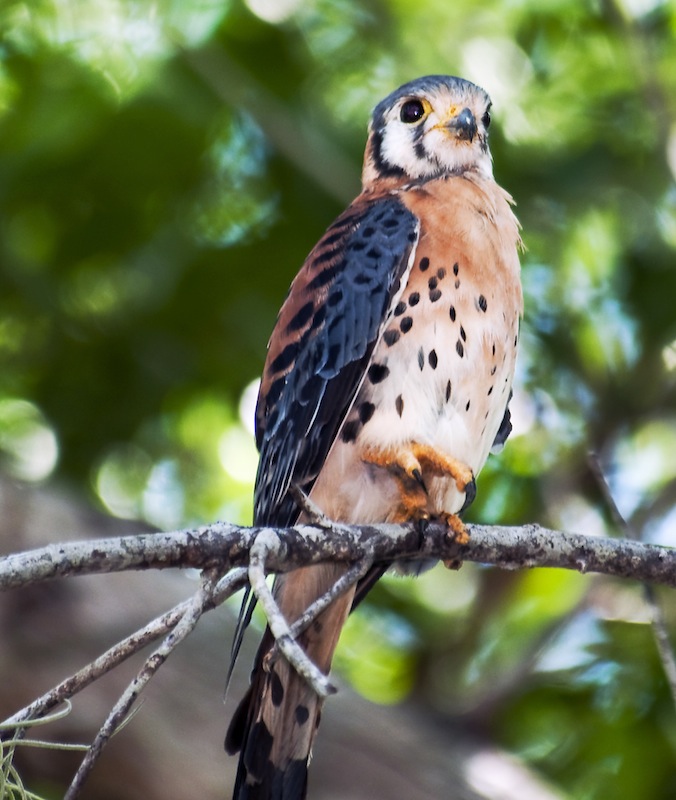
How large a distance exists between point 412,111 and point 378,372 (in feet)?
4.39

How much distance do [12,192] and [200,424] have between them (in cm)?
154

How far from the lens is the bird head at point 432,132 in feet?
14.3

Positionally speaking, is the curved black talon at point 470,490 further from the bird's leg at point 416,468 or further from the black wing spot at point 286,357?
the black wing spot at point 286,357

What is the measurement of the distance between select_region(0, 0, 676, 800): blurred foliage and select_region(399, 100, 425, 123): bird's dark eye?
91cm

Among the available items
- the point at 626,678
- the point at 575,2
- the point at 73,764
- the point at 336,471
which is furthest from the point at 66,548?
the point at 575,2

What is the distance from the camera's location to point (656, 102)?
528 cm

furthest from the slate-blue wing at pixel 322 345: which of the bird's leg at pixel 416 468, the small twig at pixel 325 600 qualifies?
the small twig at pixel 325 600

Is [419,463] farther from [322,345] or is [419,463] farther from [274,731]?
[274,731]

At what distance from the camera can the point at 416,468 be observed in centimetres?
352

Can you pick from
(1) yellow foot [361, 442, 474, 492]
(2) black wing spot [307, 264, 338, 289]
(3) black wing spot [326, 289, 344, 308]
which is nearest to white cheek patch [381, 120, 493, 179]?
(2) black wing spot [307, 264, 338, 289]

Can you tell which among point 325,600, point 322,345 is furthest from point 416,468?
point 325,600

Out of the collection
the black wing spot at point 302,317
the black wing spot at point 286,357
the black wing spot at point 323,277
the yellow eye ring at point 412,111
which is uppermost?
the yellow eye ring at point 412,111

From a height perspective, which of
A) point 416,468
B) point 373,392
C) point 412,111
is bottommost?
point 416,468

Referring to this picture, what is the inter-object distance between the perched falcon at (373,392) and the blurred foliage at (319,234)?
1442mm
